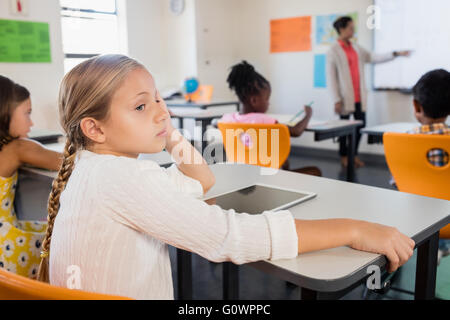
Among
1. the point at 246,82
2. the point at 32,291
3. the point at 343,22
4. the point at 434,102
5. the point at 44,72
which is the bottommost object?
the point at 32,291

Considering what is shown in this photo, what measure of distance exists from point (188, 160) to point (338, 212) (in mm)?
418

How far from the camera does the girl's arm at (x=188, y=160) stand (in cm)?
114

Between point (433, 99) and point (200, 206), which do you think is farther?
point (433, 99)

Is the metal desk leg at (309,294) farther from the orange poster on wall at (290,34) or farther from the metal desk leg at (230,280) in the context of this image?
the orange poster on wall at (290,34)

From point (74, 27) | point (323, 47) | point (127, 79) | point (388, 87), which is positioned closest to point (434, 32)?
point (388, 87)

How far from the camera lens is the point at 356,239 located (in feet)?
2.55

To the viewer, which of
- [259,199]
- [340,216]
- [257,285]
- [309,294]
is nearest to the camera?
[309,294]

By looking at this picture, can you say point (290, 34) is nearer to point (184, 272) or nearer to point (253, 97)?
point (253, 97)

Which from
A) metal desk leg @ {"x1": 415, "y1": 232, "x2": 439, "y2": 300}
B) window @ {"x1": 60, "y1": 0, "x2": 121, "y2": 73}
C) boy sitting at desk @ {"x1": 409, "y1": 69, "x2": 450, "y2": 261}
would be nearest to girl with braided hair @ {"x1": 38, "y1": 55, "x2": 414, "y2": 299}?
metal desk leg @ {"x1": 415, "y1": 232, "x2": 439, "y2": 300}

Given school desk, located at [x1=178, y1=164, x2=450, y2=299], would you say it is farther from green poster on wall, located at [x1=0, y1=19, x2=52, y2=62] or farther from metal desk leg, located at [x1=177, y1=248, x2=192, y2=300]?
green poster on wall, located at [x1=0, y1=19, x2=52, y2=62]

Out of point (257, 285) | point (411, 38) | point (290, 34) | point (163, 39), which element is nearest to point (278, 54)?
point (290, 34)

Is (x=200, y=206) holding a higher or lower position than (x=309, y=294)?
higher

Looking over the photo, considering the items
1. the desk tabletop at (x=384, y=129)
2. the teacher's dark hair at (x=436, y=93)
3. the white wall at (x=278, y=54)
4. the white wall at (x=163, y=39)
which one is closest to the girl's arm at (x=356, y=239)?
the teacher's dark hair at (x=436, y=93)

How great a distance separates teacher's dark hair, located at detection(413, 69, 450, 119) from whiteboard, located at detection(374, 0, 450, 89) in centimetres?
268
